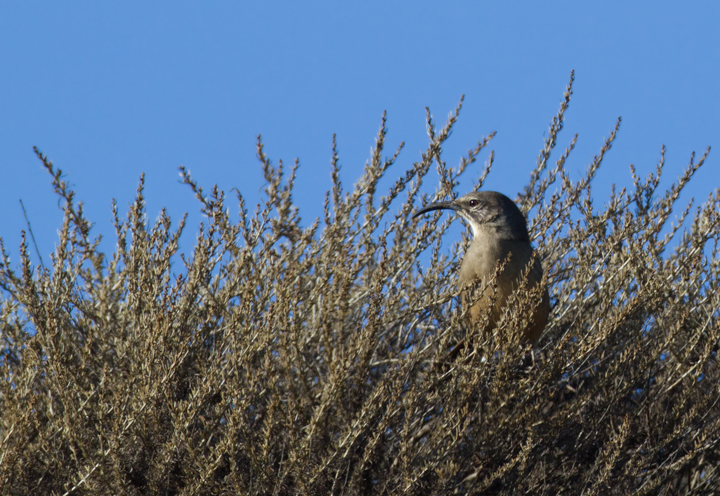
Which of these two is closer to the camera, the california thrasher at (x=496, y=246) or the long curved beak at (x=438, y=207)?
the california thrasher at (x=496, y=246)

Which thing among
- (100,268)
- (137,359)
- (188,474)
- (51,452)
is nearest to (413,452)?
(188,474)

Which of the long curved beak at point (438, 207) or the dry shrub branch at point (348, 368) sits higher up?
the long curved beak at point (438, 207)

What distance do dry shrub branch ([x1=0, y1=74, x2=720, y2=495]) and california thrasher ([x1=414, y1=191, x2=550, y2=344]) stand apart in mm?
97

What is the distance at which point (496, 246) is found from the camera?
13.9 ft

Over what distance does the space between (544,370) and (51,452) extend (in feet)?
6.13

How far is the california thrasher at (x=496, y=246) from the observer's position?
4.07 meters

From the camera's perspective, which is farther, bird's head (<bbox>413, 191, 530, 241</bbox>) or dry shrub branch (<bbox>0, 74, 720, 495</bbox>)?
bird's head (<bbox>413, 191, 530, 241</bbox>)

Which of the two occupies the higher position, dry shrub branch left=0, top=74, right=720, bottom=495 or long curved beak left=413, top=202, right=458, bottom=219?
long curved beak left=413, top=202, right=458, bottom=219

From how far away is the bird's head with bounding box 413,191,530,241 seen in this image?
4.31 m

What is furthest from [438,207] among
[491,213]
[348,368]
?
[348,368]

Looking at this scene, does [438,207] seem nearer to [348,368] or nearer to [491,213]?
[491,213]

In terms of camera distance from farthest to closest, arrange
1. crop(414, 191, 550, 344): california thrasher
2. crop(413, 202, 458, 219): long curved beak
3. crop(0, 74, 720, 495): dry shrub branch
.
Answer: crop(413, 202, 458, 219): long curved beak
crop(414, 191, 550, 344): california thrasher
crop(0, 74, 720, 495): dry shrub branch

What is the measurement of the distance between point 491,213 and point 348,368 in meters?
1.83

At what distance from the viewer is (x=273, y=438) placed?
127 inches
